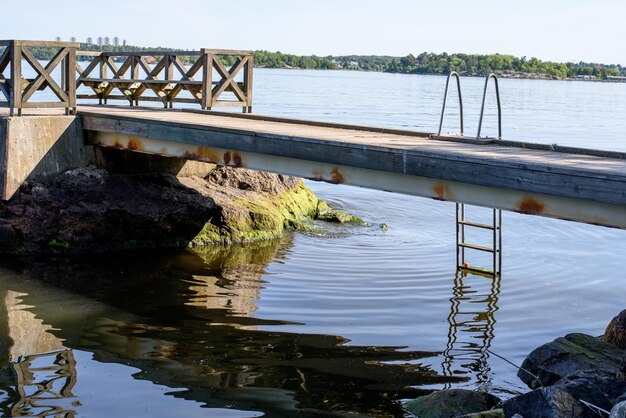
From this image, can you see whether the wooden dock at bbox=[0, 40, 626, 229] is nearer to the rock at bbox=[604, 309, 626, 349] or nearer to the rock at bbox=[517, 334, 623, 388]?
the rock at bbox=[517, 334, 623, 388]

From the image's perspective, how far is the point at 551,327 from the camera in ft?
39.0

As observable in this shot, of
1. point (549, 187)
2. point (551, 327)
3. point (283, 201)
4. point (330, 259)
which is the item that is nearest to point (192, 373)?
point (549, 187)

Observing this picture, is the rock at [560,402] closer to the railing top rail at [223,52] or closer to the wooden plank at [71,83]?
the wooden plank at [71,83]

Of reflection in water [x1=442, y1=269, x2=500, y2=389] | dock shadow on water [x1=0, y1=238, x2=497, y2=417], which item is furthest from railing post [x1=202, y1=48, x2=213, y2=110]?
reflection in water [x1=442, y1=269, x2=500, y2=389]

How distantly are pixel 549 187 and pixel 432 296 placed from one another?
4.28 meters

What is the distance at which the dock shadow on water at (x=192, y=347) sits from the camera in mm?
9016

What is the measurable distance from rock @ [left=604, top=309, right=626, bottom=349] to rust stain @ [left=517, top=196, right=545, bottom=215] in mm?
1703

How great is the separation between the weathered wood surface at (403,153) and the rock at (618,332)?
168 centimetres

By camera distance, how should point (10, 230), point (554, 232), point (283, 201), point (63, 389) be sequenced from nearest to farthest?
point (63, 389)
point (10, 230)
point (283, 201)
point (554, 232)

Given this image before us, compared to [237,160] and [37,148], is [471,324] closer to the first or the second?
[237,160]

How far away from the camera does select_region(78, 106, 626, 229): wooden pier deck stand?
922 centimetres

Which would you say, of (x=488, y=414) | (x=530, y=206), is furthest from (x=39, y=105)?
(x=488, y=414)

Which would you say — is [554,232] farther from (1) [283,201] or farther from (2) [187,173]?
(2) [187,173]

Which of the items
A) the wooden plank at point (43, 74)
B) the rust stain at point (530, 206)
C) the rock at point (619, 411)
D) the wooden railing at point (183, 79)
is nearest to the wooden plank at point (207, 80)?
the wooden railing at point (183, 79)
